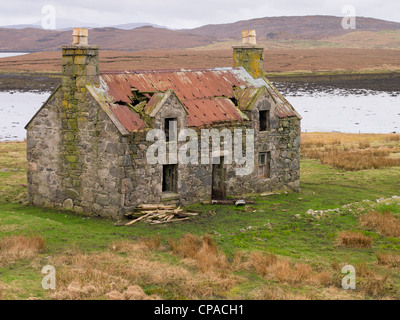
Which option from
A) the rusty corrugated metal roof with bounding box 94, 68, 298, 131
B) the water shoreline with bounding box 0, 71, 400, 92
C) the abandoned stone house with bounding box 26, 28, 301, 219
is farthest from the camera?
the water shoreline with bounding box 0, 71, 400, 92

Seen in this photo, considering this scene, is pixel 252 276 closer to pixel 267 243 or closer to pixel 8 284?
pixel 267 243

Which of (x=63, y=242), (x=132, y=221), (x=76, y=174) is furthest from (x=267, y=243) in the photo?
(x=76, y=174)

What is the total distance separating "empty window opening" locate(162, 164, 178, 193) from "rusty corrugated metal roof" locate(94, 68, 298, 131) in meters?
1.78

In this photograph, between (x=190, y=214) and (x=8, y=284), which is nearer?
(x=8, y=284)

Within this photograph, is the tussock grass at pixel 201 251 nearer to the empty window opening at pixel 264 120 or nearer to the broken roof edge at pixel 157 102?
the broken roof edge at pixel 157 102

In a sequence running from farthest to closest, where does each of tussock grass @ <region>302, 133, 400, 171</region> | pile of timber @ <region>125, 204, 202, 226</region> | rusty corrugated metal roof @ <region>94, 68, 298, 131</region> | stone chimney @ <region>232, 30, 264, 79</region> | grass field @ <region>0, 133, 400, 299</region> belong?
tussock grass @ <region>302, 133, 400, 171</region> < stone chimney @ <region>232, 30, 264, 79</region> < rusty corrugated metal roof @ <region>94, 68, 298, 131</region> < pile of timber @ <region>125, 204, 202, 226</region> < grass field @ <region>0, 133, 400, 299</region>

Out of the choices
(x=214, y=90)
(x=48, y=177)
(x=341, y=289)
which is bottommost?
(x=341, y=289)

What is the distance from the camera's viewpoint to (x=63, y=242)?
59.2 feet

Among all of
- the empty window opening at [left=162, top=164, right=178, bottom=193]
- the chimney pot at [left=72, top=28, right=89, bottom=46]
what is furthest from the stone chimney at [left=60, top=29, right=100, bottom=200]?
the empty window opening at [left=162, top=164, right=178, bottom=193]

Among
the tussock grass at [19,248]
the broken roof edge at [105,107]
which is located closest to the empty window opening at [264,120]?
the broken roof edge at [105,107]

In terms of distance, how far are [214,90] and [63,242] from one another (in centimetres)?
1064

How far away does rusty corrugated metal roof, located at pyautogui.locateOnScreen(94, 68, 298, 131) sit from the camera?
72.9 ft

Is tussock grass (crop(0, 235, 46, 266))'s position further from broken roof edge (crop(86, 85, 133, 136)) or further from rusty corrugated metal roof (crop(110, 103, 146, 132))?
rusty corrugated metal roof (crop(110, 103, 146, 132))
